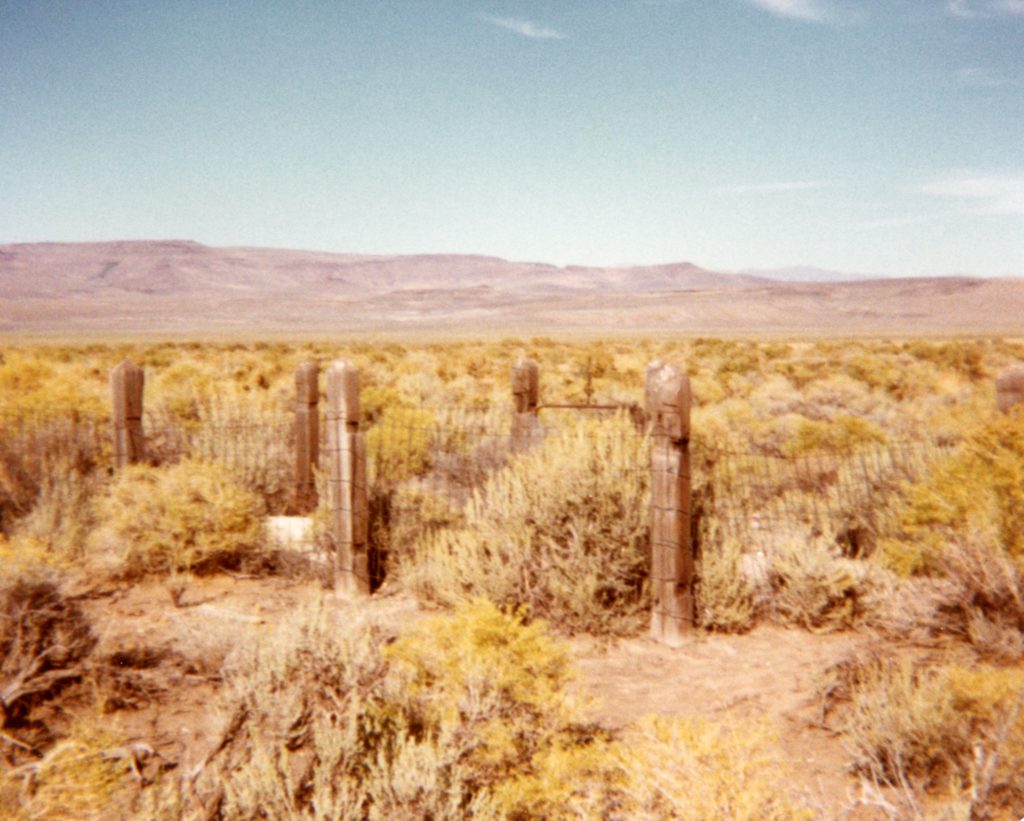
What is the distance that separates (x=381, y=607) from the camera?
6133 mm

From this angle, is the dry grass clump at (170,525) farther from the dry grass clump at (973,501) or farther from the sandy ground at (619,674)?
the dry grass clump at (973,501)

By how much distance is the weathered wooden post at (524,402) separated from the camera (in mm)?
8156

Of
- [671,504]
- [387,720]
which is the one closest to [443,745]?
[387,720]

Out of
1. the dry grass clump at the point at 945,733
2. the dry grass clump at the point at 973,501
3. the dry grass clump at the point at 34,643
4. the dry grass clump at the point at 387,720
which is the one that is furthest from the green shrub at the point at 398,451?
the dry grass clump at the point at 945,733

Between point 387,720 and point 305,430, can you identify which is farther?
point 305,430

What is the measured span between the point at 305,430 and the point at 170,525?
1.67m

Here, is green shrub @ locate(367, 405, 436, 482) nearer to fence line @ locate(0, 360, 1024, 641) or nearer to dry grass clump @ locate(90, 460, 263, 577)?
fence line @ locate(0, 360, 1024, 641)

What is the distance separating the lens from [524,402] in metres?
8.58

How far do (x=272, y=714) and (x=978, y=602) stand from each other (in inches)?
159

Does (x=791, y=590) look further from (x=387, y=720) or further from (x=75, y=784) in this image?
(x=75, y=784)

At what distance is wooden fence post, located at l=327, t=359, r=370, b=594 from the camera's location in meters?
6.34

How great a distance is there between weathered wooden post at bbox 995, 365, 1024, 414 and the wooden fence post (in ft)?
14.5

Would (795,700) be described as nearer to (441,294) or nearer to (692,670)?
(692,670)

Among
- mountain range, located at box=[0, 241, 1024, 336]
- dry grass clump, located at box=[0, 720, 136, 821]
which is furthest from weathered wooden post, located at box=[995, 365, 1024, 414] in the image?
mountain range, located at box=[0, 241, 1024, 336]
